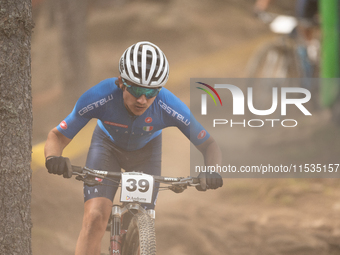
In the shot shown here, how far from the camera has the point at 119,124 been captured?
3.64m

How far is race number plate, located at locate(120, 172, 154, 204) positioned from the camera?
3.06 meters

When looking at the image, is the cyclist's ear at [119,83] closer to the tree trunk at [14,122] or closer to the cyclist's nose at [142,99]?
the cyclist's nose at [142,99]

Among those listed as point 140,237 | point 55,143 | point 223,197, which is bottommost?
point 140,237

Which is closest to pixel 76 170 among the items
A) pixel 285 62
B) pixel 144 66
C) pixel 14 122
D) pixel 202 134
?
pixel 14 122

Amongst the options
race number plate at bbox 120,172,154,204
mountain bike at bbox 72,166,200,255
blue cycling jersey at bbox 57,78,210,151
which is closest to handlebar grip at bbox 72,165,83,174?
mountain bike at bbox 72,166,200,255

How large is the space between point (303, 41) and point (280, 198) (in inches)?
124

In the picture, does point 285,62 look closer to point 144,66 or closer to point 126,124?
point 126,124

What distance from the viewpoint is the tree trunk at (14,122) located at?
9.80 ft

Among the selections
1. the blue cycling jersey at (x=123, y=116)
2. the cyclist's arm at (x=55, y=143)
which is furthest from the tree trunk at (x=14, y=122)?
the blue cycling jersey at (x=123, y=116)

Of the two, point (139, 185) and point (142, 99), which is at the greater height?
point (142, 99)

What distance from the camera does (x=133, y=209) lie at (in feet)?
11.0

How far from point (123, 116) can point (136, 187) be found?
30.0 inches

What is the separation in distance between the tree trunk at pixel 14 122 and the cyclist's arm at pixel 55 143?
0.16 meters

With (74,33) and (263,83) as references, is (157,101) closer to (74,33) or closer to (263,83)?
(263,83)
